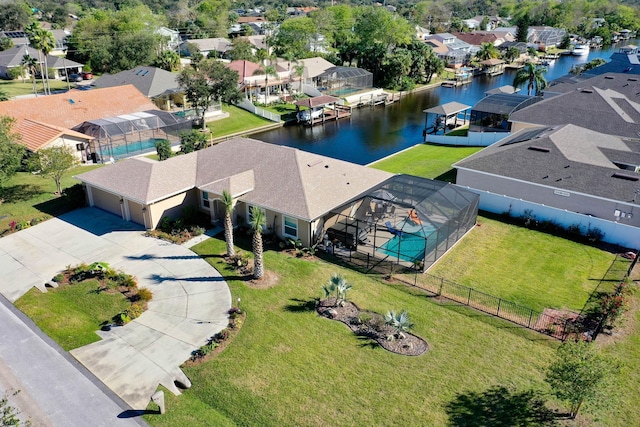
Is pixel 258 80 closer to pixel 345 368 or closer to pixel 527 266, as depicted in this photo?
pixel 527 266

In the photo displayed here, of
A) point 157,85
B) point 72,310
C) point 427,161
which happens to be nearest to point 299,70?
point 157,85

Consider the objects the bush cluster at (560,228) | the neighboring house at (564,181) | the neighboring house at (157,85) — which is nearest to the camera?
the bush cluster at (560,228)

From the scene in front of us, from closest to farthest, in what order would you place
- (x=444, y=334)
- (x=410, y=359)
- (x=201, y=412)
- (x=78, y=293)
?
1. (x=201, y=412)
2. (x=410, y=359)
3. (x=444, y=334)
4. (x=78, y=293)

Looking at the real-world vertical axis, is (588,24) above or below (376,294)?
above

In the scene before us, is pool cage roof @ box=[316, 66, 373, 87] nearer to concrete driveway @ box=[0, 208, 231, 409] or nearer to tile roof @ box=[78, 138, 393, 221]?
tile roof @ box=[78, 138, 393, 221]

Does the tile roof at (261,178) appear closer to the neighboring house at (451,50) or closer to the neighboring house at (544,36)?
the neighboring house at (451,50)

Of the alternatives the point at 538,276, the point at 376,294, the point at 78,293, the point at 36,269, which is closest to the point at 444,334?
the point at 376,294

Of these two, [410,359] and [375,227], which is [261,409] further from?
[375,227]

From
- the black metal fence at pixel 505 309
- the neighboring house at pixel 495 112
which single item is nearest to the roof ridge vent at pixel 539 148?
the black metal fence at pixel 505 309
